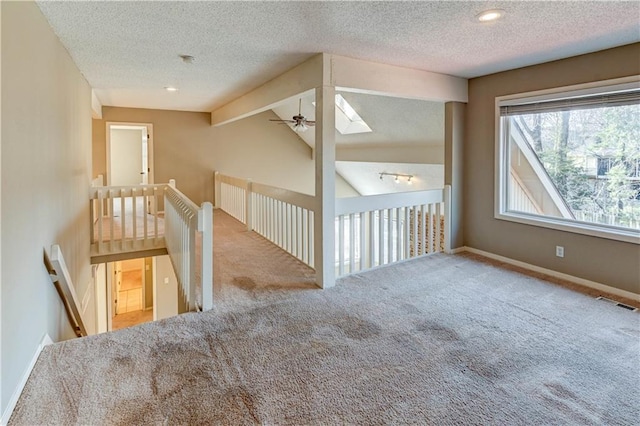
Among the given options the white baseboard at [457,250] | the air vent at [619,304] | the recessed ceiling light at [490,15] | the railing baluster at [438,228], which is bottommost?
the air vent at [619,304]

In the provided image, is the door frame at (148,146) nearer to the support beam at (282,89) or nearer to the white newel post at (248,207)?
the support beam at (282,89)

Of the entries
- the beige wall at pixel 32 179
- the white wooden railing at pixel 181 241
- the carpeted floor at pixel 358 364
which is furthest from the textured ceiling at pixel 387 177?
the beige wall at pixel 32 179

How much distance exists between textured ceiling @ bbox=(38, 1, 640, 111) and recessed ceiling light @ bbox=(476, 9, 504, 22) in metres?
0.07

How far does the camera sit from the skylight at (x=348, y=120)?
639 centimetres

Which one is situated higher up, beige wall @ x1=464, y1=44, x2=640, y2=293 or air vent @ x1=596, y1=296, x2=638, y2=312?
beige wall @ x1=464, y1=44, x2=640, y2=293

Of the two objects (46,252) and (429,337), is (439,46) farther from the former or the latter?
(46,252)

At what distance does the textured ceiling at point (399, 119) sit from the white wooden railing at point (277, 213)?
4.69ft

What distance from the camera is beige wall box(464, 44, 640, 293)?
10.9 ft

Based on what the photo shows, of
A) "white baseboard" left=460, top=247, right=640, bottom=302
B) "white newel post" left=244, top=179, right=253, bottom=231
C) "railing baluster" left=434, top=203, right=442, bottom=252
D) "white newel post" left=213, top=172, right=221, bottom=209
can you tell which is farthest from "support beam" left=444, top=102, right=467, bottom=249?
"white newel post" left=213, top=172, right=221, bottom=209

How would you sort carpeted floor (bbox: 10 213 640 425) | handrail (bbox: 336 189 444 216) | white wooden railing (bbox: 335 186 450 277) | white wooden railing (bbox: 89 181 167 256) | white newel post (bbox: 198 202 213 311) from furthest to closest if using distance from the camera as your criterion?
1. white wooden railing (bbox: 89 181 167 256)
2. white wooden railing (bbox: 335 186 450 277)
3. handrail (bbox: 336 189 444 216)
4. white newel post (bbox: 198 202 213 311)
5. carpeted floor (bbox: 10 213 640 425)

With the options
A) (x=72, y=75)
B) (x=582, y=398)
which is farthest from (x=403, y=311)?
(x=72, y=75)

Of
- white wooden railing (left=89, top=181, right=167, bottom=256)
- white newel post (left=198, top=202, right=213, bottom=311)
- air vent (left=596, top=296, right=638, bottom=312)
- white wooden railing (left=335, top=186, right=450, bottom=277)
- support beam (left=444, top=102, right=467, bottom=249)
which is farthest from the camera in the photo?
white wooden railing (left=89, top=181, right=167, bottom=256)

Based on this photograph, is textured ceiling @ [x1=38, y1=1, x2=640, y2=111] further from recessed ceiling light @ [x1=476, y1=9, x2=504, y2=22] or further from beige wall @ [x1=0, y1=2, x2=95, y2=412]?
beige wall @ [x1=0, y1=2, x2=95, y2=412]

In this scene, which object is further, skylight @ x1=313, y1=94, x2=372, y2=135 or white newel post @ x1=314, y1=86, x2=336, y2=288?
skylight @ x1=313, y1=94, x2=372, y2=135
